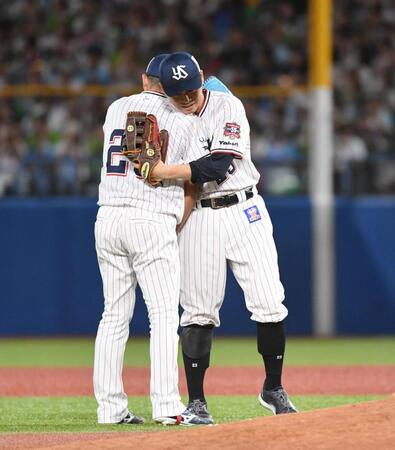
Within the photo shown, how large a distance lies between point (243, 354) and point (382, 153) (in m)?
3.18

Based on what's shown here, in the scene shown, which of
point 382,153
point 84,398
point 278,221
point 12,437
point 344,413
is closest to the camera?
point 344,413

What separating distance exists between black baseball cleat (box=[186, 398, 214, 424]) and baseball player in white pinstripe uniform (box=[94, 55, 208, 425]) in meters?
0.08

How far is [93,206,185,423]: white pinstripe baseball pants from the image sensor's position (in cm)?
593

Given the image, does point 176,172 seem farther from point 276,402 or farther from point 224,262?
point 276,402

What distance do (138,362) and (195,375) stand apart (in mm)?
3804

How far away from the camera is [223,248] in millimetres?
6234

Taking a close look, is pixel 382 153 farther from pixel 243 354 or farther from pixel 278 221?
pixel 243 354

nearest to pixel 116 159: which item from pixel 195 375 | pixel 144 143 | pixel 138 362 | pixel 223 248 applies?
pixel 144 143

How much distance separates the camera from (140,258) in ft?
19.6

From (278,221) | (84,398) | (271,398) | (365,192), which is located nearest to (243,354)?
(278,221)

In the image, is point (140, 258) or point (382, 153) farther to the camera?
point (382, 153)

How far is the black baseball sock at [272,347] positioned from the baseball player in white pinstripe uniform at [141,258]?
522 mm

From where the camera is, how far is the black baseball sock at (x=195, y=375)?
628 centimetres

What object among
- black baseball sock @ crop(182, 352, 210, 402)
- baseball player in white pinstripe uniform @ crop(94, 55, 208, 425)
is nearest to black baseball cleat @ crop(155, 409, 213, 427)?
baseball player in white pinstripe uniform @ crop(94, 55, 208, 425)
